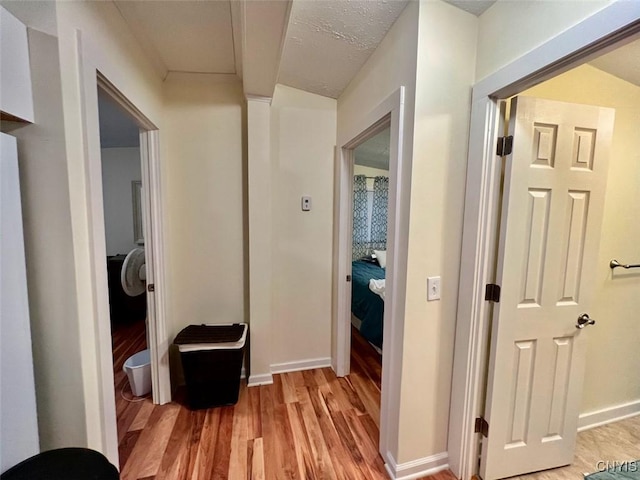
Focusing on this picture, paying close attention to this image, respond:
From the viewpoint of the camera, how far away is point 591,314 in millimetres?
1721

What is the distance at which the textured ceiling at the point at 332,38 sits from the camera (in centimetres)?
133

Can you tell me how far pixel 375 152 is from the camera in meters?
3.53

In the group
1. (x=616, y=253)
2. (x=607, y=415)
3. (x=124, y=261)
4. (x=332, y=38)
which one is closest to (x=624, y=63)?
(x=616, y=253)

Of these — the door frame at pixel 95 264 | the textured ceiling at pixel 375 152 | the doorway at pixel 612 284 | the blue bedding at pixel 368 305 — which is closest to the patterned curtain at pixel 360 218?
the textured ceiling at pixel 375 152

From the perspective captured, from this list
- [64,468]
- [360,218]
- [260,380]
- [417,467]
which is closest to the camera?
[64,468]

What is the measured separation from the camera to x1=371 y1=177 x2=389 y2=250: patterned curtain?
13.3 ft

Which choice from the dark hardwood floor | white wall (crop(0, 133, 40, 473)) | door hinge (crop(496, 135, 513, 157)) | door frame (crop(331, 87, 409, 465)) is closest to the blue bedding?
the dark hardwood floor

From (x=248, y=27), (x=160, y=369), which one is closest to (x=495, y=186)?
(x=248, y=27)

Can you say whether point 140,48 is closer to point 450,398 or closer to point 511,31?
point 511,31

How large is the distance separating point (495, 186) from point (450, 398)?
1.15m

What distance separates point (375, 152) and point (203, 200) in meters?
2.32

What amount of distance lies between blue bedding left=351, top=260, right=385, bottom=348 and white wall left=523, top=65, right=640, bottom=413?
1439 mm

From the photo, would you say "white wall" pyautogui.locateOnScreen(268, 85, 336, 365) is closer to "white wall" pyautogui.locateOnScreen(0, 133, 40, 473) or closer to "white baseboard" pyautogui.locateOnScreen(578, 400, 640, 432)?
"white wall" pyautogui.locateOnScreen(0, 133, 40, 473)

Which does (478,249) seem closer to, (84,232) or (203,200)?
(84,232)
